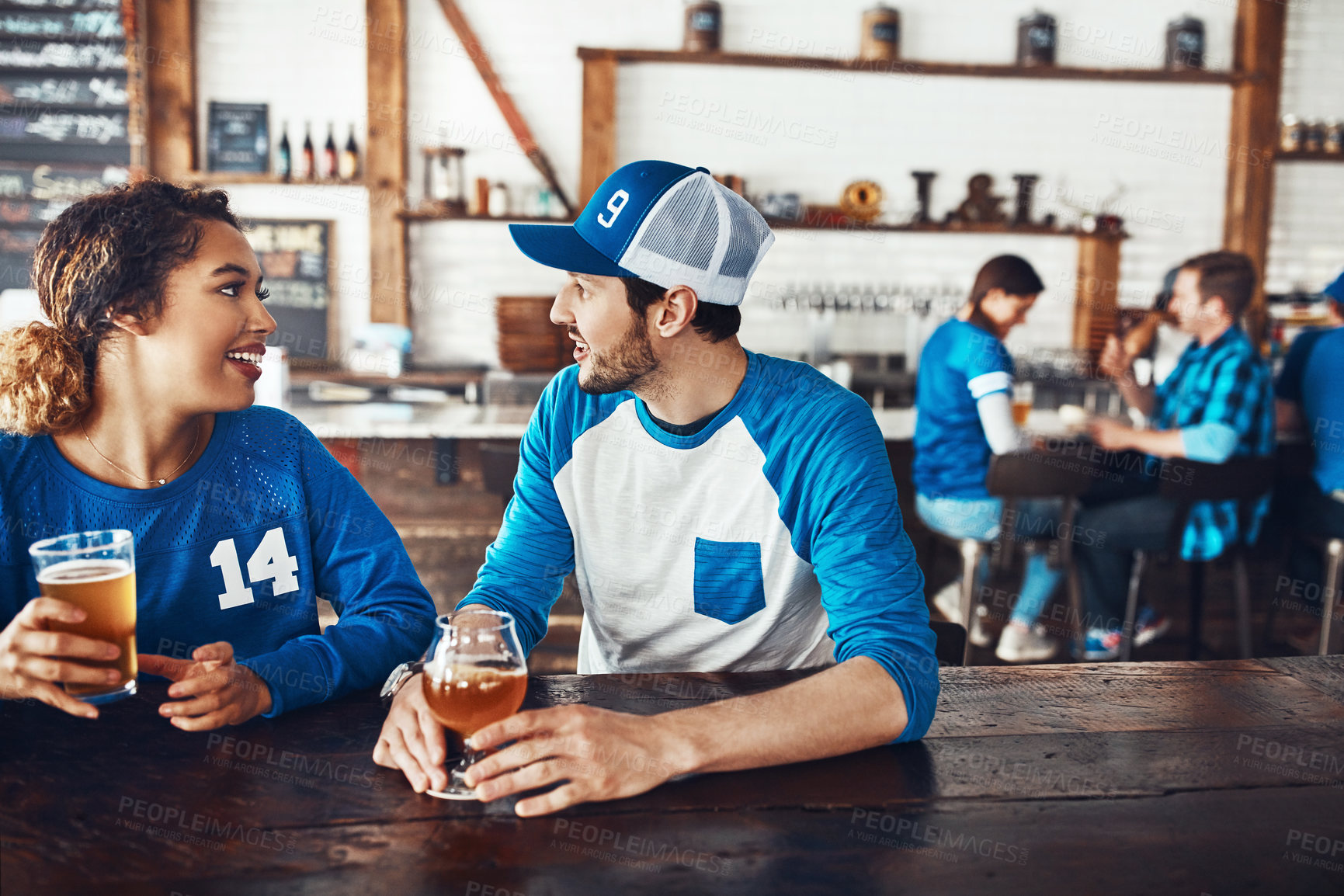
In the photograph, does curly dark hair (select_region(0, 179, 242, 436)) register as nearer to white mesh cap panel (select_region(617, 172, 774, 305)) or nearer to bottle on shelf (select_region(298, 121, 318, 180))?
white mesh cap panel (select_region(617, 172, 774, 305))

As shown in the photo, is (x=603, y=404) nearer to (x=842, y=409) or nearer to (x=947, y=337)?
(x=842, y=409)

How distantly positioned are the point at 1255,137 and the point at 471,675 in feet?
21.9

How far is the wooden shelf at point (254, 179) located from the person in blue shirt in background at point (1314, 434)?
473 centimetres

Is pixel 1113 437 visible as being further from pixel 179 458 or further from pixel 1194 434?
pixel 179 458

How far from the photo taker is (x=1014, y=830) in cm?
102

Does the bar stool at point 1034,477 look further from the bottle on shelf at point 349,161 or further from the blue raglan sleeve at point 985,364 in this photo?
the bottle on shelf at point 349,161

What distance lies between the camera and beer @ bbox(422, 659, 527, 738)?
41.6 inches

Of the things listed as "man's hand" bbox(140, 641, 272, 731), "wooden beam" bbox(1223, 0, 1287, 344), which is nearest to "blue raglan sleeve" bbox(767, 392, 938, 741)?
"man's hand" bbox(140, 641, 272, 731)

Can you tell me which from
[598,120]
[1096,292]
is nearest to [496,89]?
[598,120]

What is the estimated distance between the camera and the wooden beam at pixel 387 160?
5645 millimetres

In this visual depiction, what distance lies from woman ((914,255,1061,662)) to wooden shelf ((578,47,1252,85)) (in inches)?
106

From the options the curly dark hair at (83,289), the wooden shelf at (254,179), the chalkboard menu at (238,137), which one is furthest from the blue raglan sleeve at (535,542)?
the chalkboard menu at (238,137)

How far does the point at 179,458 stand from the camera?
159cm

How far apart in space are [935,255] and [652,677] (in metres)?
5.25
